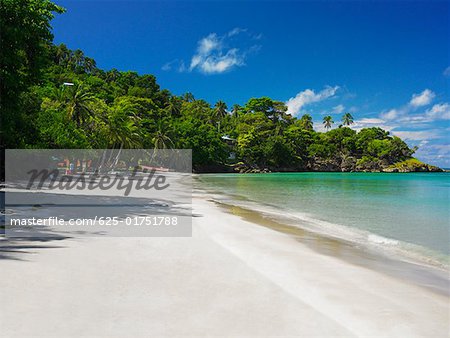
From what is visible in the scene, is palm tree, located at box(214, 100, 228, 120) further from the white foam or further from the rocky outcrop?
the white foam

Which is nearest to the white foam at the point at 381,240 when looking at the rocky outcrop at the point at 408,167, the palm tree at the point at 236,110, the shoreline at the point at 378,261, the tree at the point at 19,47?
the shoreline at the point at 378,261

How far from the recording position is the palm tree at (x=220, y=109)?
109m

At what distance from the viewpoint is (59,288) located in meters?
4.55

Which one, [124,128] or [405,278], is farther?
[124,128]

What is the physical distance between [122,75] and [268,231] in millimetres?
105755

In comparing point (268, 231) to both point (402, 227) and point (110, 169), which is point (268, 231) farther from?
point (110, 169)

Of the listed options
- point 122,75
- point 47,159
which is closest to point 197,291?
point 47,159

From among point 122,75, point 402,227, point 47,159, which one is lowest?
point 402,227

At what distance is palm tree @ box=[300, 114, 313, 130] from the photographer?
11061 cm

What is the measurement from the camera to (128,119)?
50688mm

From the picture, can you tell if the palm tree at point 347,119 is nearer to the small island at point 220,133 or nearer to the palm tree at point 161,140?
the small island at point 220,133

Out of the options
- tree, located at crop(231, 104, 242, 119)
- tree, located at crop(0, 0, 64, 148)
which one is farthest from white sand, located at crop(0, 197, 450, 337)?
tree, located at crop(231, 104, 242, 119)

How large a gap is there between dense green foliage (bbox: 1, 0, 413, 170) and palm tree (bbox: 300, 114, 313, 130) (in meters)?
0.48

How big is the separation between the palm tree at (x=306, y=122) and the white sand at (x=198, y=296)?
107356 millimetres
